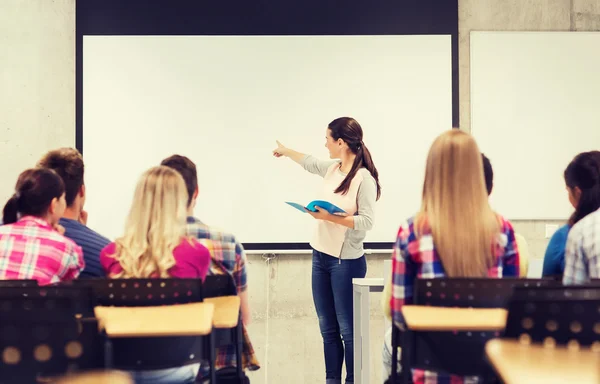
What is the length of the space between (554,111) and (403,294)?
3.39 meters

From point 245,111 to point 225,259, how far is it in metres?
2.57

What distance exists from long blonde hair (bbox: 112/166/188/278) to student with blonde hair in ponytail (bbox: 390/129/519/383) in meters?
0.76

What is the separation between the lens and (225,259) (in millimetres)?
2469

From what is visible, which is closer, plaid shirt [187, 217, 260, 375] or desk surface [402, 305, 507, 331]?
desk surface [402, 305, 507, 331]

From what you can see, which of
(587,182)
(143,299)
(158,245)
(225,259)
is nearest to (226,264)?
(225,259)

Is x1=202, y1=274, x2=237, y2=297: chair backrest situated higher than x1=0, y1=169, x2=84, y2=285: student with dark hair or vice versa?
x1=0, y1=169, x2=84, y2=285: student with dark hair

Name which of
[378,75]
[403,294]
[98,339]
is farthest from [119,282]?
[378,75]

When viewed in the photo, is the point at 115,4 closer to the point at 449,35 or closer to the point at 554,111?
the point at 449,35

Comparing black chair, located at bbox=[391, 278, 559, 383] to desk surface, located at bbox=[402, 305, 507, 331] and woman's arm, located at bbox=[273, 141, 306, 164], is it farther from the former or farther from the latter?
woman's arm, located at bbox=[273, 141, 306, 164]

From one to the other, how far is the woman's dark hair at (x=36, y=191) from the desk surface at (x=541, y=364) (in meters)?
1.60

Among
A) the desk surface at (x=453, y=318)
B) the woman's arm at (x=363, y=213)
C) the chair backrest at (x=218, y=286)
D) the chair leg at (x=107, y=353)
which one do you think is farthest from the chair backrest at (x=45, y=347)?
the woman's arm at (x=363, y=213)

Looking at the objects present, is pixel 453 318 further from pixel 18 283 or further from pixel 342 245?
pixel 342 245

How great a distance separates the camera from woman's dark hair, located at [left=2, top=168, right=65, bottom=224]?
230cm

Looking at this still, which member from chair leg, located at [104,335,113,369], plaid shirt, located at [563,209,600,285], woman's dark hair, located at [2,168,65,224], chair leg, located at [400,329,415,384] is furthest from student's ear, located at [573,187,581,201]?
→ woman's dark hair, located at [2,168,65,224]
